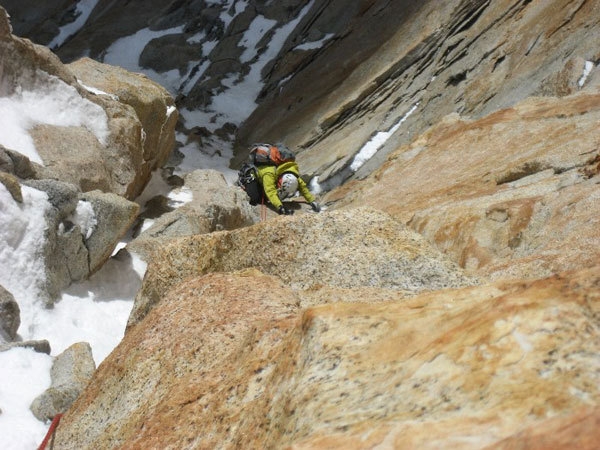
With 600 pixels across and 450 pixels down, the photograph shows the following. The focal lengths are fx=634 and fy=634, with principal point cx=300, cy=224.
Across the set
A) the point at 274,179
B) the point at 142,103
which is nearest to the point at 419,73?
the point at 142,103

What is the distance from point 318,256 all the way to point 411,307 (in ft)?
9.28

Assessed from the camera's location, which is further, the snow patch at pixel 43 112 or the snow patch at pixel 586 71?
the snow patch at pixel 586 71

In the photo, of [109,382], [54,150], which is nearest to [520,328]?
[109,382]

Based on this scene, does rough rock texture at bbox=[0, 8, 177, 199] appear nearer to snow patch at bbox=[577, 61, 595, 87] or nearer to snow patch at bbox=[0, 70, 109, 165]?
snow patch at bbox=[0, 70, 109, 165]

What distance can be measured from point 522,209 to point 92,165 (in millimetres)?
12269

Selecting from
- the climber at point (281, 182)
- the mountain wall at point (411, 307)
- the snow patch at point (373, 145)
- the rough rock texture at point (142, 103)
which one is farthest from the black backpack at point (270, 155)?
the snow patch at point (373, 145)

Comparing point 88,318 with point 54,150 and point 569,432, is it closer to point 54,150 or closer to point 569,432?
point 54,150

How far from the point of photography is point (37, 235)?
13.5 meters

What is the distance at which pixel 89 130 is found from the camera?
19.2 m

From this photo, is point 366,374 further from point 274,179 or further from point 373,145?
point 373,145

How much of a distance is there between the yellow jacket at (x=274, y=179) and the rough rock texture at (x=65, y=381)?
19.7 feet

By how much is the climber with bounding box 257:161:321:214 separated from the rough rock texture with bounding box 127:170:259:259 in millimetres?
2519

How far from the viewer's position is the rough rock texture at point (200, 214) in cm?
1828

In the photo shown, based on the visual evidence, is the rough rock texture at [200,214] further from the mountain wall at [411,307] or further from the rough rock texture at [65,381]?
the rough rock texture at [65,381]
